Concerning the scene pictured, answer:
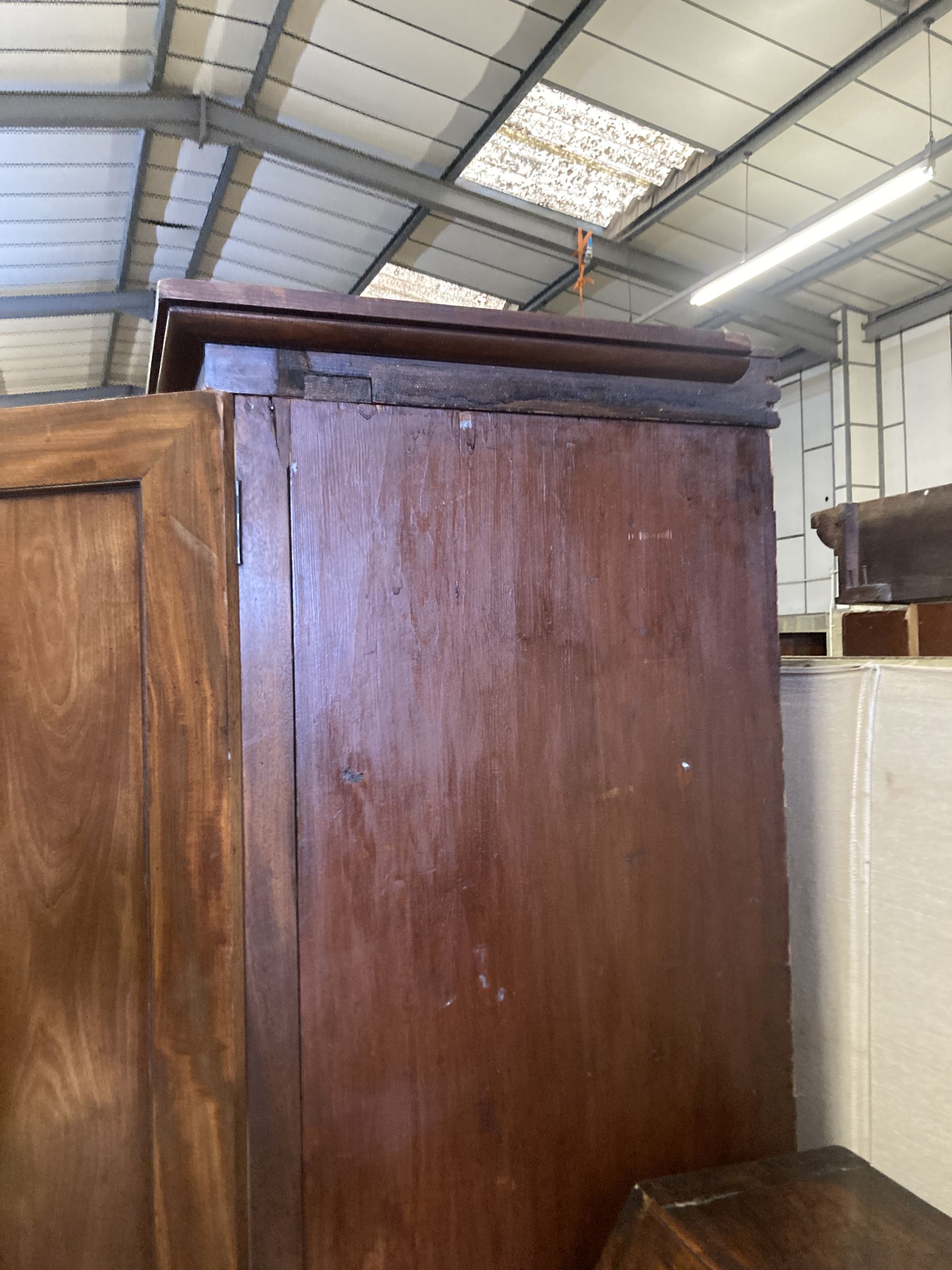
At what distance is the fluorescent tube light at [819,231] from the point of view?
4125 millimetres

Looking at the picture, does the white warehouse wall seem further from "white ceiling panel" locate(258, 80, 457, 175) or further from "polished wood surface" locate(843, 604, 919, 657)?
"white ceiling panel" locate(258, 80, 457, 175)

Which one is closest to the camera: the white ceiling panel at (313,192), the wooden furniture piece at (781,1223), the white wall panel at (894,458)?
the wooden furniture piece at (781,1223)

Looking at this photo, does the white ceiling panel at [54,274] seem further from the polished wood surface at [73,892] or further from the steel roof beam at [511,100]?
the polished wood surface at [73,892]

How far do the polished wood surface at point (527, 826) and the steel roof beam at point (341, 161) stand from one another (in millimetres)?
4521

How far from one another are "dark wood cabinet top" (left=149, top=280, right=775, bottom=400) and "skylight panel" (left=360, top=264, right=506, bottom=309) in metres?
5.74

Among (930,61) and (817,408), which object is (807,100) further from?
(817,408)

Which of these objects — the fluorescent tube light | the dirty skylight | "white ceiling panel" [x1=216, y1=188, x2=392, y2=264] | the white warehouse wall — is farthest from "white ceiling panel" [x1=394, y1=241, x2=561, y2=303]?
Answer: the white warehouse wall

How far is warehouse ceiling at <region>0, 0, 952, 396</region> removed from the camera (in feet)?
12.9

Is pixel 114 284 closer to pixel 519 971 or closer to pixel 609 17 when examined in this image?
pixel 609 17

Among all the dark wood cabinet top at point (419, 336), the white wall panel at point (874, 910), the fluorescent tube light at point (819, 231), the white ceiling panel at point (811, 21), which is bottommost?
the white wall panel at point (874, 910)

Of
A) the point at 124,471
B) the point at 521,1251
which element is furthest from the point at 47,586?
the point at 521,1251

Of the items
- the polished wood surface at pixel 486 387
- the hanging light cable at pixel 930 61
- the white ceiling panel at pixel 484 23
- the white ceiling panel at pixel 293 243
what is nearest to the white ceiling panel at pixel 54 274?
the white ceiling panel at pixel 293 243

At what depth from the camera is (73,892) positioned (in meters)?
0.88

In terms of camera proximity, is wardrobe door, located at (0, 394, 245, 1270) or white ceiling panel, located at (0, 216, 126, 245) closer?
wardrobe door, located at (0, 394, 245, 1270)
